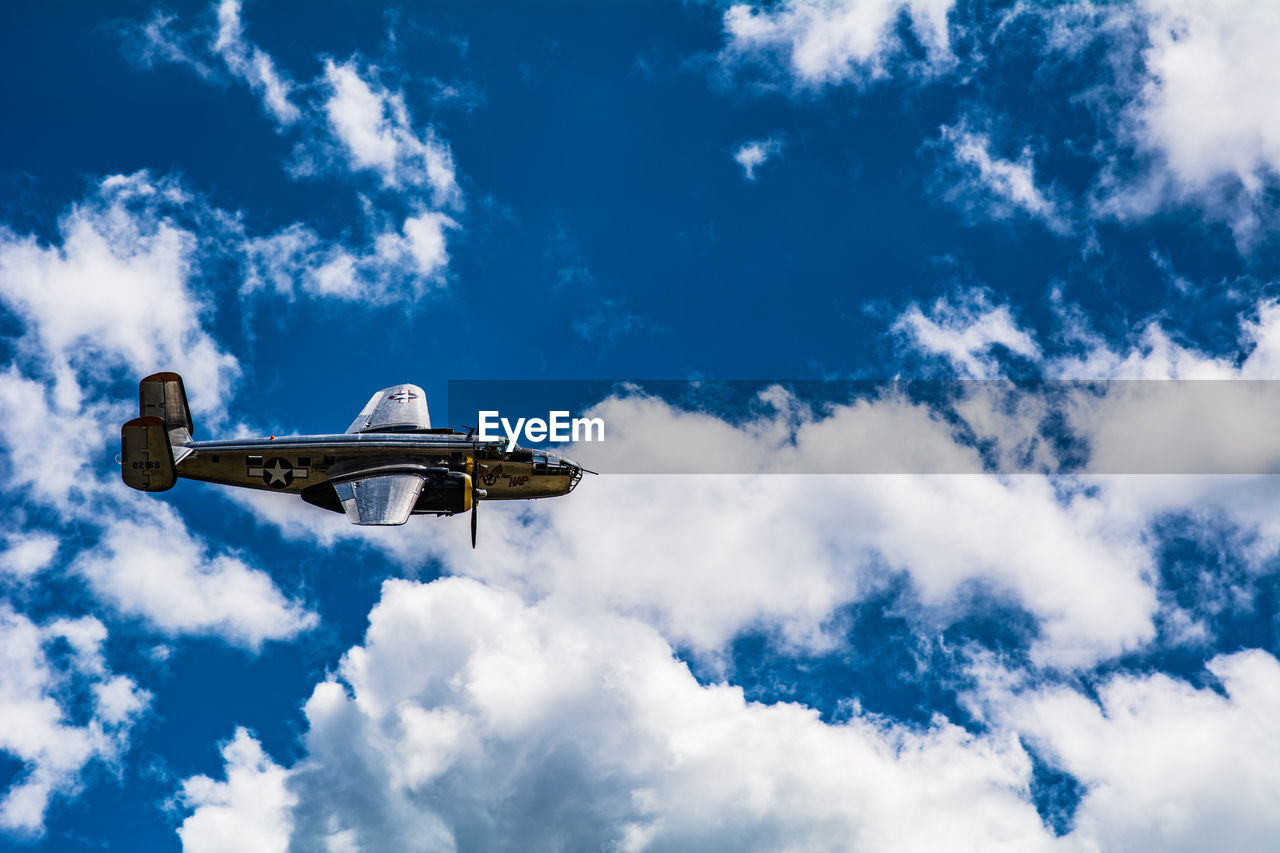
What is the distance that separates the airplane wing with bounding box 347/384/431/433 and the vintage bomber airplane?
0.33 m

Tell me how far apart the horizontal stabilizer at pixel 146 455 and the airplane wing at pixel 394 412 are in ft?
46.0

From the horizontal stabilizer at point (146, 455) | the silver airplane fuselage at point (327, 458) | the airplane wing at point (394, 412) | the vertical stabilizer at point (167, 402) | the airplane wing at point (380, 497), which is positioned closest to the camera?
the airplane wing at point (380, 497)

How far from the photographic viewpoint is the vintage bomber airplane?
80.6m

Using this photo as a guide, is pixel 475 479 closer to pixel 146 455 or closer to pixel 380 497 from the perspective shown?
pixel 380 497

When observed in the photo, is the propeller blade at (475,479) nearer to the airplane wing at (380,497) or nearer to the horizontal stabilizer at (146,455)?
the airplane wing at (380,497)

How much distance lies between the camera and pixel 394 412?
297 ft

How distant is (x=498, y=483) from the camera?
282ft

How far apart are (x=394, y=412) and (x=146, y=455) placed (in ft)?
59.8

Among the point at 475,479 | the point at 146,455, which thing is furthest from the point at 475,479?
the point at 146,455

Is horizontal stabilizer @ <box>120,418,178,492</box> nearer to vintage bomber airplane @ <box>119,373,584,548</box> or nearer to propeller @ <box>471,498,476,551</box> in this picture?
vintage bomber airplane @ <box>119,373,584,548</box>

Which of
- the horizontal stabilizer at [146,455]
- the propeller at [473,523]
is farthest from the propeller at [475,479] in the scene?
the horizontal stabilizer at [146,455]

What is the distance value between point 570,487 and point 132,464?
31028 mm

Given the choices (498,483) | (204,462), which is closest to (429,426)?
(498,483)

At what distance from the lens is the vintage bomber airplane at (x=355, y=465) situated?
80.6 meters
